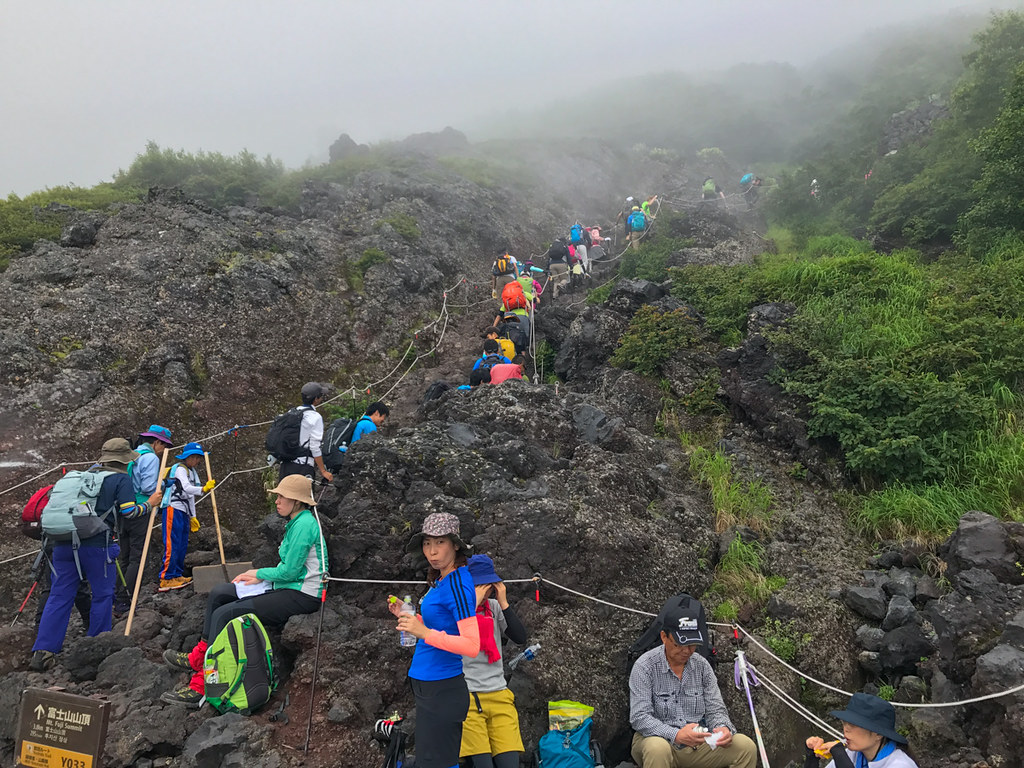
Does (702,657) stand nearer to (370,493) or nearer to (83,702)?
(370,493)

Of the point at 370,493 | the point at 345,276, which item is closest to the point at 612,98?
the point at 345,276

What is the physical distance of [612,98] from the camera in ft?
211

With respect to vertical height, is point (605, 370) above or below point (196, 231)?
below

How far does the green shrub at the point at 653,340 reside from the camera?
1079cm

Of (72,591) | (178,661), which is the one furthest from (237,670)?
(72,591)

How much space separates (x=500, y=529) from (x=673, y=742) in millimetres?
2551

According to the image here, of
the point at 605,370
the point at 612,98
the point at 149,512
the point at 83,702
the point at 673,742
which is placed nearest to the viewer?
the point at 83,702

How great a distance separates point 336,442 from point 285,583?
8.31ft

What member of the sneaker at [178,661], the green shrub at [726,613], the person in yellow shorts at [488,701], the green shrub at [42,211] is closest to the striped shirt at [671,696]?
the person in yellow shorts at [488,701]

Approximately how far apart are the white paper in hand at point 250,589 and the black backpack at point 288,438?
6.88 ft

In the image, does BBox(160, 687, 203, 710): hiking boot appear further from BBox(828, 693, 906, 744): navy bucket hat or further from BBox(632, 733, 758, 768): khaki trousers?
BBox(828, 693, 906, 744): navy bucket hat

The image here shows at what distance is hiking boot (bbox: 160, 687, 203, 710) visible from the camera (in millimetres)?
4781

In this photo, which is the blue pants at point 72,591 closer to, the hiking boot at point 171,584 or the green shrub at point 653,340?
the hiking boot at point 171,584

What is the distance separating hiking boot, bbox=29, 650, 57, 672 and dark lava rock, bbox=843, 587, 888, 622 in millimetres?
7817
